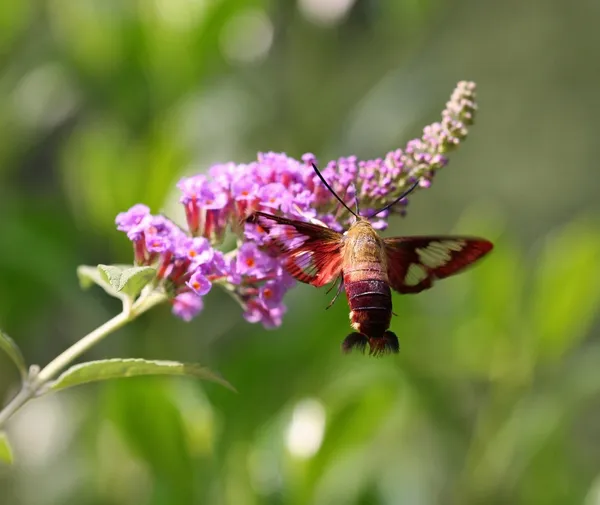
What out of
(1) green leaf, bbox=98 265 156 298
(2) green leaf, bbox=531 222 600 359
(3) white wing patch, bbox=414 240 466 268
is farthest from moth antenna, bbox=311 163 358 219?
(2) green leaf, bbox=531 222 600 359

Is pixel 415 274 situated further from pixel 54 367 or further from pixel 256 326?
pixel 256 326

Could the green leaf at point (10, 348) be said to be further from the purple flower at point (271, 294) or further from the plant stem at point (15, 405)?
the purple flower at point (271, 294)

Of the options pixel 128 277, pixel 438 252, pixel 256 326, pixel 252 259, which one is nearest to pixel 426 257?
pixel 438 252

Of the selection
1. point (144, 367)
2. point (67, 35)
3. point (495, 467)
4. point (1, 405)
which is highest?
point (67, 35)

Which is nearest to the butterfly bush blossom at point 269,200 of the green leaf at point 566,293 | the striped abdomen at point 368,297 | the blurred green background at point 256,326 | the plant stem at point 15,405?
the striped abdomen at point 368,297

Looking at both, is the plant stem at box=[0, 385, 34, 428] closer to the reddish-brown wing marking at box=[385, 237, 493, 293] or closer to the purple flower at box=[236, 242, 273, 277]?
the purple flower at box=[236, 242, 273, 277]

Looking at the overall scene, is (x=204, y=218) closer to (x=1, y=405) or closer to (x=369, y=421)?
(x=369, y=421)

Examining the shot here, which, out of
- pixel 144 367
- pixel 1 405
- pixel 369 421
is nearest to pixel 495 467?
pixel 369 421
